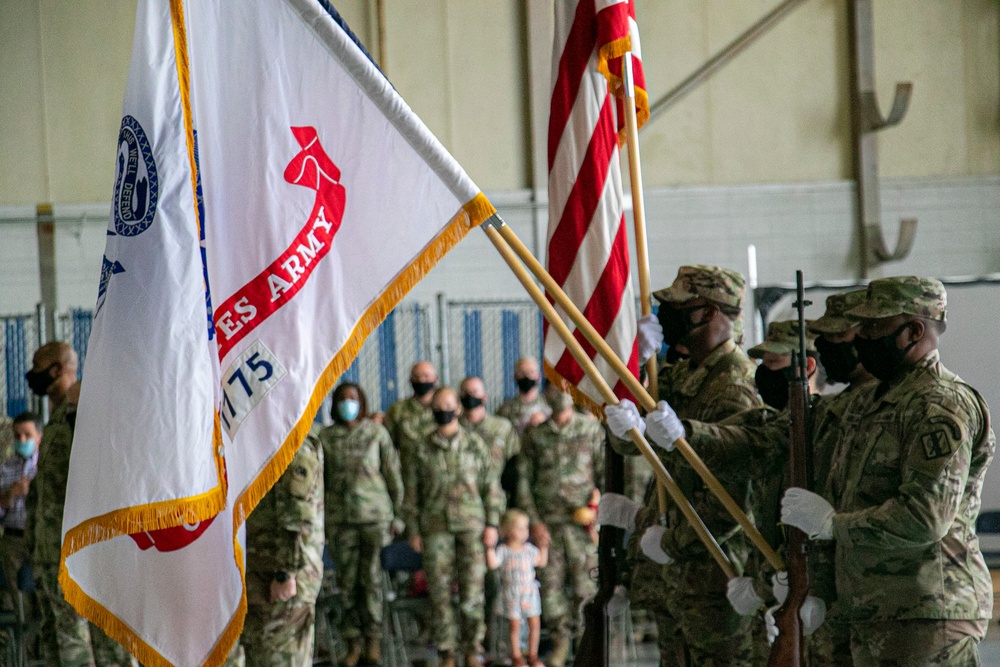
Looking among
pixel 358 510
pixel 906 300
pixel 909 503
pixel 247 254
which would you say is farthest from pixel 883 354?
pixel 358 510

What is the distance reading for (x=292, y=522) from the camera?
5.01 m

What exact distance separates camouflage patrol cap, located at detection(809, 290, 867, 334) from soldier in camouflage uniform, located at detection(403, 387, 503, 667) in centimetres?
407

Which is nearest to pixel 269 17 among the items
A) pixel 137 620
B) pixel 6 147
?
pixel 137 620

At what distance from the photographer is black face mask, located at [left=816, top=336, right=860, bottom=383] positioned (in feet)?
12.0

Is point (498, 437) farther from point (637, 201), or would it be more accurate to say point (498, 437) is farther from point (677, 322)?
point (637, 201)

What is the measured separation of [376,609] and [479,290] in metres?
4.17

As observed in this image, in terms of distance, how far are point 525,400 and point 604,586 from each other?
4.41m

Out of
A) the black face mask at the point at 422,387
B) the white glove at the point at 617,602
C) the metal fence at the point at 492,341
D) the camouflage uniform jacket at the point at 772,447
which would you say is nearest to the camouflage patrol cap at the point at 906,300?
the camouflage uniform jacket at the point at 772,447

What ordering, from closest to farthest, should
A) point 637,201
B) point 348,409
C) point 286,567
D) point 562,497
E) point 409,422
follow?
point 637,201, point 286,567, point 562,497, point 348,409, point 409,422

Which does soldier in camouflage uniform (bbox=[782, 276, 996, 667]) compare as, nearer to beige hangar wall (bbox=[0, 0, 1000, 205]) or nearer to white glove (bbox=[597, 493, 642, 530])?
white glove (bbox=[597, 493, 642, 530])

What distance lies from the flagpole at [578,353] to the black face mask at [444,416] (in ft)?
12.6

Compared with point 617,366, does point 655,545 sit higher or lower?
lower

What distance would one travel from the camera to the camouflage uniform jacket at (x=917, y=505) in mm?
3082

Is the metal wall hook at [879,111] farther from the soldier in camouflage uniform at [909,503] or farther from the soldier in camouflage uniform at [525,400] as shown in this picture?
the soldier in camouflage uniform at [909,503]
